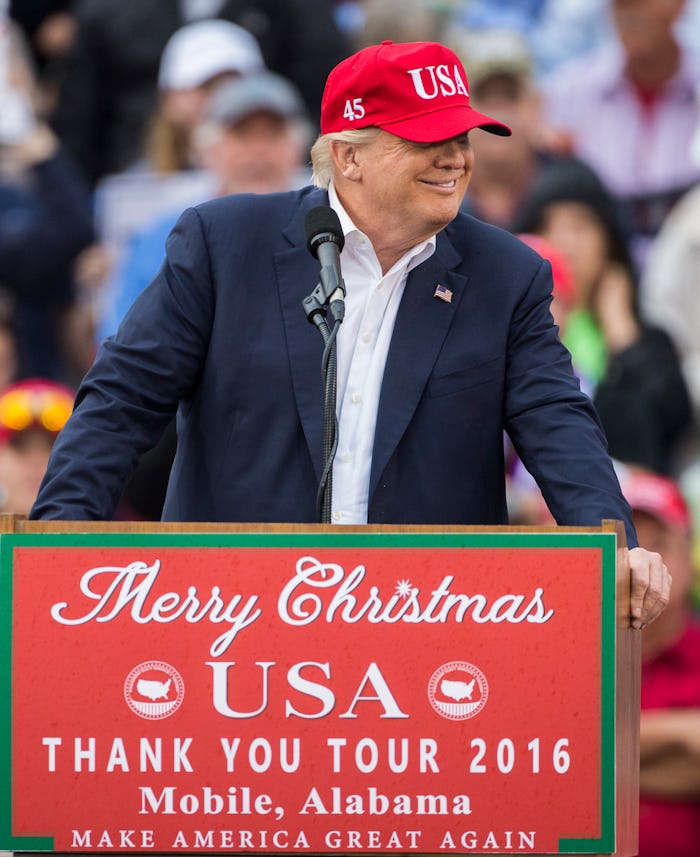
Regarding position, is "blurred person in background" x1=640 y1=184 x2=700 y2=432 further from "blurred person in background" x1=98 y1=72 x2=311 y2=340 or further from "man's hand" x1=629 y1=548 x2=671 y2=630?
"man's hand" x1=629 y1=548 x2=671 y2=630

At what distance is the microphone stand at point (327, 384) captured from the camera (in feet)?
11.7

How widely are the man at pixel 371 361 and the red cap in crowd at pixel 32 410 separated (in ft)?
10.1

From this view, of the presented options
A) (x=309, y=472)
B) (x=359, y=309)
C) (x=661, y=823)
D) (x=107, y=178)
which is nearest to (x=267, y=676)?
(x=309, y=472)

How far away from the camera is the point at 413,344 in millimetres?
3945

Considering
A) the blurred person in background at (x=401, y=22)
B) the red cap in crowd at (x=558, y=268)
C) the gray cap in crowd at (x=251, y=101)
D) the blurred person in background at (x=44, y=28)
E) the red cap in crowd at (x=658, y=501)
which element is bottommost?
the red cap in crowd at (x=658, y=501)

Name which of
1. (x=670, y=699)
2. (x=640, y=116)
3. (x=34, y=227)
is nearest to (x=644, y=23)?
(x=640, y=116)

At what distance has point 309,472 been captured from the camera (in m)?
3.89

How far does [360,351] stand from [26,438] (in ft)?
10.8

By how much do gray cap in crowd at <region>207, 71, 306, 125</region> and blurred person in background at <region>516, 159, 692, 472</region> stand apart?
44.1 inches

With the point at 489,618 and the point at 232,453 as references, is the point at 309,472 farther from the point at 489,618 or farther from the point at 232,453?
the point at 489,618

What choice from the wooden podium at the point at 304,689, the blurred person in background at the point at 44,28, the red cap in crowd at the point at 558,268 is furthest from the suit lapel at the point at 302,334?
the blurred person in background at the point at 44,28

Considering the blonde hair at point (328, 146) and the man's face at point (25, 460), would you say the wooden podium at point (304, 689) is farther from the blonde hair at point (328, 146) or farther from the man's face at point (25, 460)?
the man's face at point (25, 460)

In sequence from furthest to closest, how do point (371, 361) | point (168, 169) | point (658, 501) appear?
1. point (168, 169)
2. point (658, 501)
3. point (371, 361)

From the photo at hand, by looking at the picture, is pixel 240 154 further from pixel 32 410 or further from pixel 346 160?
pixel 346 160
